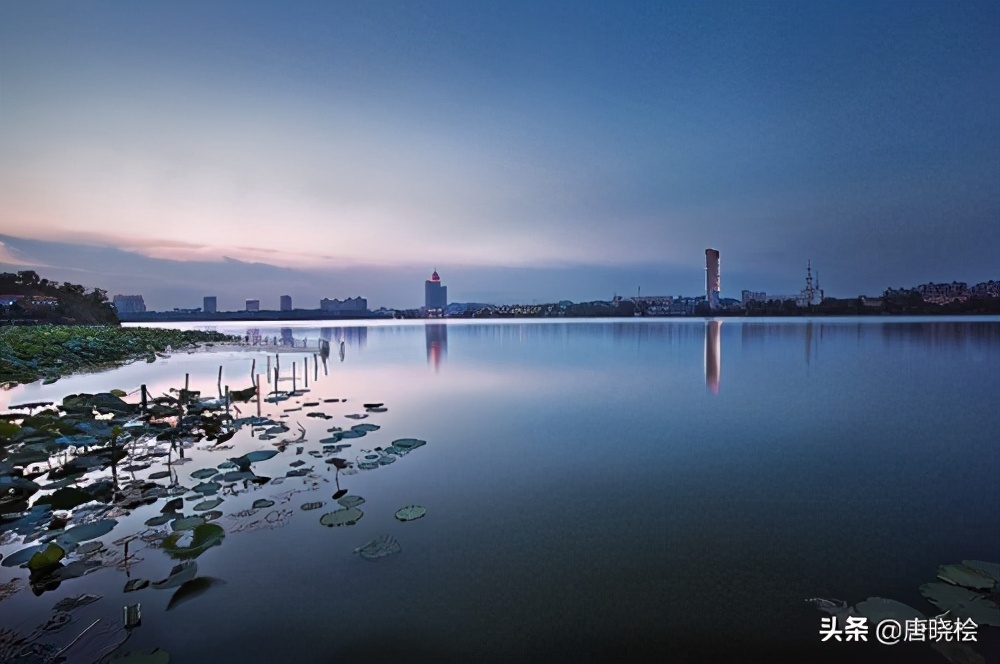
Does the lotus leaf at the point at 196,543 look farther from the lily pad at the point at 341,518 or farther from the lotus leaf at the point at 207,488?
the lotus leaf at the point at 207,488

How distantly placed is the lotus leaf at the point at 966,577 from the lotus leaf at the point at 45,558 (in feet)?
22.6

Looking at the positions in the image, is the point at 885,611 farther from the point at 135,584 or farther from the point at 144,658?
the point at 135,584

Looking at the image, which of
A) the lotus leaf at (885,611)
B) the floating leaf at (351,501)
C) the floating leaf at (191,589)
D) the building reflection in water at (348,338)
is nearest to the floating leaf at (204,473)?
the floating leaf at (351,501)

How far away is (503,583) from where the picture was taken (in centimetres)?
359

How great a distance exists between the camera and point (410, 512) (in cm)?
482

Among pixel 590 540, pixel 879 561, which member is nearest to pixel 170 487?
pixel 590 540

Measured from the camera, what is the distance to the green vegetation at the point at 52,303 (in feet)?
134

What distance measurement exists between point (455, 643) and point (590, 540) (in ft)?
5.75

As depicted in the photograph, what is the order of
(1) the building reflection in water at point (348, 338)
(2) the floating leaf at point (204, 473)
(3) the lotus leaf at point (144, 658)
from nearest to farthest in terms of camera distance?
(3) the lotus leaf at point (144, 658) → (2) the floating leaf at point (204, 473) → (1) the building reflection in water at point (348, 338)

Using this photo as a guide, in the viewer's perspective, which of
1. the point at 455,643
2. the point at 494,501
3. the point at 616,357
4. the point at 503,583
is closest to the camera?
the point at 455,643

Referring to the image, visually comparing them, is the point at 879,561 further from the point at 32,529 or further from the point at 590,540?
the point at 32,529

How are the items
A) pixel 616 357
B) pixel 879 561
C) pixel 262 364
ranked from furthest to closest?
1. pixel 616 357
2. pixel 262 364
3. pixel 879 561

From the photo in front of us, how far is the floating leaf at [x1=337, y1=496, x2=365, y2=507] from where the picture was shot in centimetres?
493

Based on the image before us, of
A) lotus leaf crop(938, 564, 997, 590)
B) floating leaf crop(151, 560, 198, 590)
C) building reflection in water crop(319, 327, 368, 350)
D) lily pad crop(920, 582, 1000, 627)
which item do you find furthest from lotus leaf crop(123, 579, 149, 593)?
building reflection in water crop(319, 327, 368, 350)
